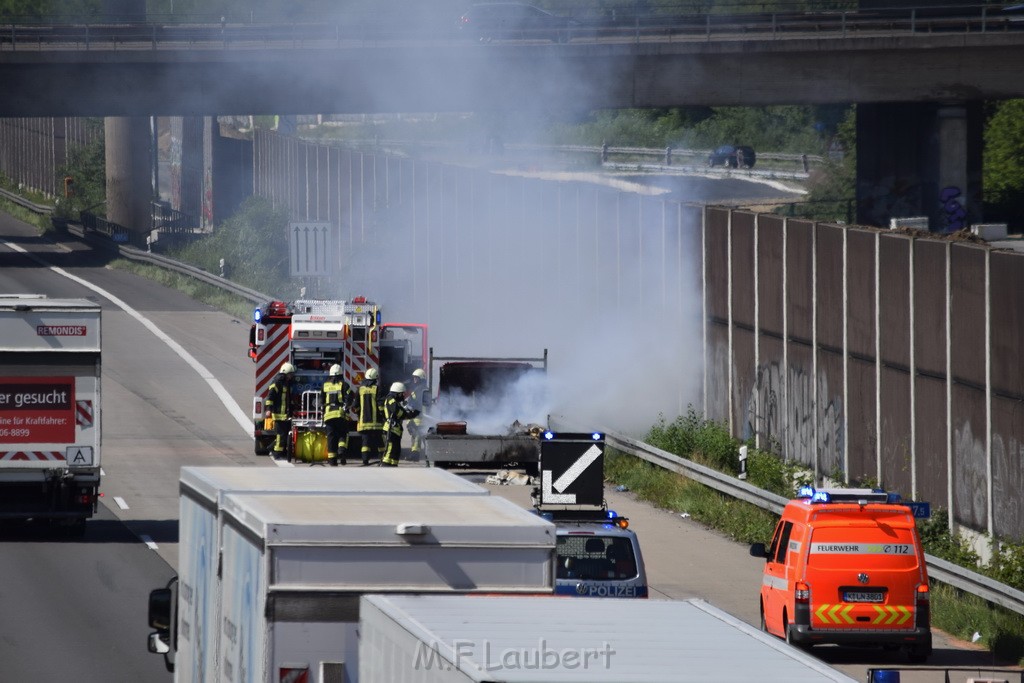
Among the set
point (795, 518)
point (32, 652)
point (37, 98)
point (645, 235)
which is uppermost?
point (37, 98)

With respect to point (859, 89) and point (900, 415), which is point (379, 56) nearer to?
point (859, 89)

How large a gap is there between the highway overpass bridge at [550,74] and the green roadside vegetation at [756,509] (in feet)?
70.9

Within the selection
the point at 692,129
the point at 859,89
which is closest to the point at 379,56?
the point at 859,89

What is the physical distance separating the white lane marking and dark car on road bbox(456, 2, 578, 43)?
13.1 metres

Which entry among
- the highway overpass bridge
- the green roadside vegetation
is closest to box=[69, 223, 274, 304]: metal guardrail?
the highway overpass bridge

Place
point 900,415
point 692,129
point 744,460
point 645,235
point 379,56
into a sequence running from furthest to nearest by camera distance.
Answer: point 692,129 → point 379,56 → point 645,235 → point 744,460 → point 900,415

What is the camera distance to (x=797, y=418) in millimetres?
29266

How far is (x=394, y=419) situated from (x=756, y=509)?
6874 millimetres

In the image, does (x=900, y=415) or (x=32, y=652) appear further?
(x=900, y=415)

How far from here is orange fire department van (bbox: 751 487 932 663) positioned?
17203 millimetres

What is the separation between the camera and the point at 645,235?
119 feet

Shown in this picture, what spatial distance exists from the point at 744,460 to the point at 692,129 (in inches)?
2882

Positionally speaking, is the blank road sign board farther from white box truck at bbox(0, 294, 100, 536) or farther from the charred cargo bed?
white box truck at bbox(0, 294, 100, 536)

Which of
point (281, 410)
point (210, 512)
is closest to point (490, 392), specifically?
point (281, 410)
